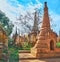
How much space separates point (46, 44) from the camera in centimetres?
→ 1898

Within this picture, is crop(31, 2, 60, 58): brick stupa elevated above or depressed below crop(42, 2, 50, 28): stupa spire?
below

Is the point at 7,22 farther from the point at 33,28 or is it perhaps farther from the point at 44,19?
the point at 44,19

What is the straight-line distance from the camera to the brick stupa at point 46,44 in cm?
1816

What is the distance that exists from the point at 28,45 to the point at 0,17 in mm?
14785

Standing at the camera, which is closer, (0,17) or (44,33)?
(44,33)

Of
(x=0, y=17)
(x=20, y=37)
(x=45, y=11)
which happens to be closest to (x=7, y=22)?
(x=0, y=17)

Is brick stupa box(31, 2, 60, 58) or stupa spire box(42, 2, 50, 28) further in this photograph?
stupa spire box(42, 2, 50, 28)

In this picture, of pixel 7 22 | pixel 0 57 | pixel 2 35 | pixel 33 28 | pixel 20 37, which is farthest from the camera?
pixel 7 22

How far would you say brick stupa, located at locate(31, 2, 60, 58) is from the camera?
715 inches

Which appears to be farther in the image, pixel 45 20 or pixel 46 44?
pixel 45 20

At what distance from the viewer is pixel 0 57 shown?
9312 mm

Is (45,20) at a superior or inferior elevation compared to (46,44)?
superior

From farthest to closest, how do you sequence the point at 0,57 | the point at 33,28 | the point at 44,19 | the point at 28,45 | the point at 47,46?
1. the point at 33,28
2. the point at 28,45
3. the point at 44,19
4. the point at 47,46
5. the point at 0,57

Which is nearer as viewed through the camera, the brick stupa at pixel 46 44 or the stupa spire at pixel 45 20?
the brick stupa at pixel 46 44
